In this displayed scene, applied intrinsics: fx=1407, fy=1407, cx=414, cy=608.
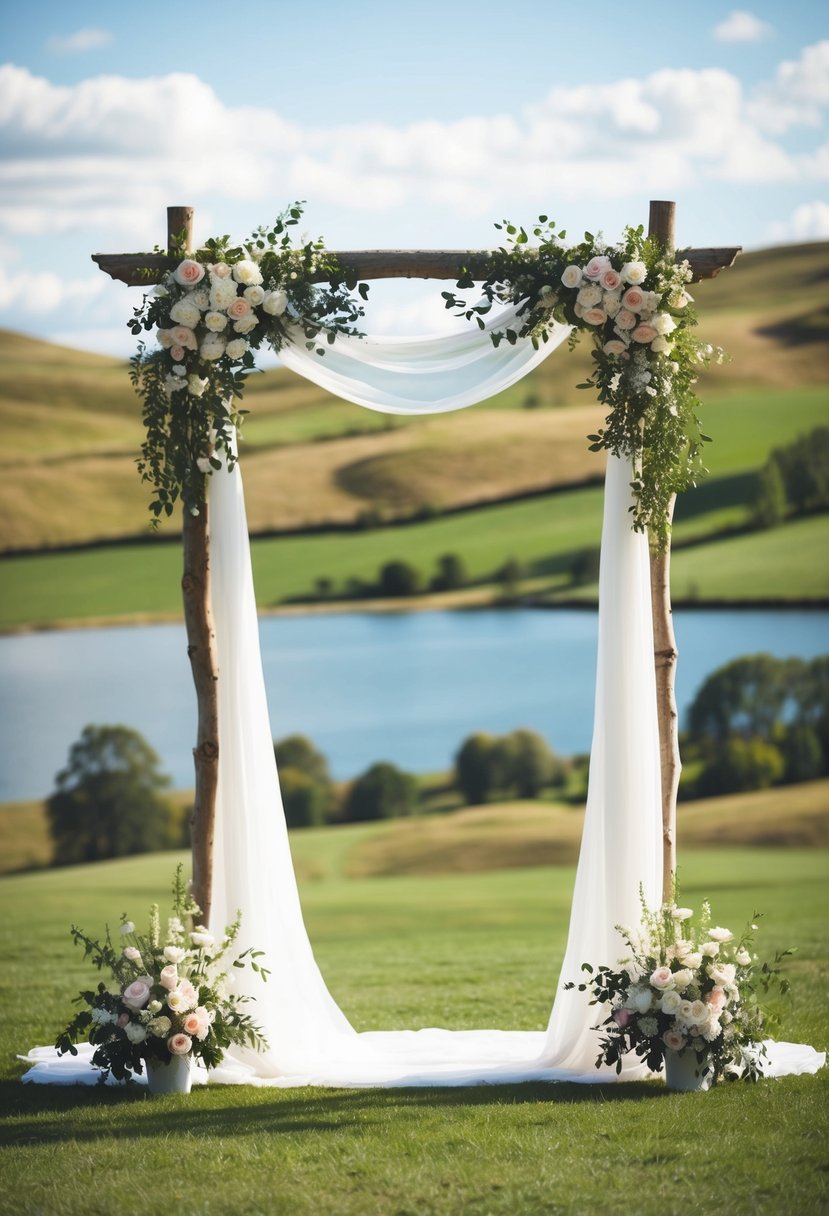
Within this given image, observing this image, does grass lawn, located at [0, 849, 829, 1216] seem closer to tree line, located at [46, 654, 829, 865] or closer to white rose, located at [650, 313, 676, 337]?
white rose, located at [650, 313, 676, 337]

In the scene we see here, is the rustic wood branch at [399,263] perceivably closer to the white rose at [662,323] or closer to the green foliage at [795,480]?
the white rose at [662,323]

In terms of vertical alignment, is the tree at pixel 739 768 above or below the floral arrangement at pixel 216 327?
below

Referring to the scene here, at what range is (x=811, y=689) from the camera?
15.2m

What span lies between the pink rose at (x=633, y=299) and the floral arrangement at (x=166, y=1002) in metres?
2.40

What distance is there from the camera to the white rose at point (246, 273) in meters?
4.82

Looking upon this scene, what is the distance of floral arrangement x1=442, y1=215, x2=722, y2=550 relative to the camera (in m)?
4.79

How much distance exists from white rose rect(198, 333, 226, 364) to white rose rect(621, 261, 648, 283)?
1.40 metres

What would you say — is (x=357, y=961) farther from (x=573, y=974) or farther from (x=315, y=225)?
(x=315, y=225)

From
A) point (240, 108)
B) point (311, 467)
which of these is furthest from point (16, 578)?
point (240, 108)

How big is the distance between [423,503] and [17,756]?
5.48 metres

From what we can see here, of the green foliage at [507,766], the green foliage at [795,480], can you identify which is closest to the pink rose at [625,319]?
the green foliage at [507,766]

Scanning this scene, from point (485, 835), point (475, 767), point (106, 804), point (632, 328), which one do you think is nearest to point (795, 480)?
point (475, 767)

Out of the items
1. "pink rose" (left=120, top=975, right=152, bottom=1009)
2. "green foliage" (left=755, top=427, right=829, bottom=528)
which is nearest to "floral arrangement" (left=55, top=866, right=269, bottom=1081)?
"pink rose" (left=120, top=975, right=152, bottom=1009)

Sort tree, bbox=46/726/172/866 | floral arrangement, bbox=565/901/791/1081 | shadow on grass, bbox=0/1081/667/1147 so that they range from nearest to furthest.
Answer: shadow on grass, bbox=0/1081/667/1147 → floral arrangement, bbox=565/901/791/1081 → tree, bbox=46/726/172/866
